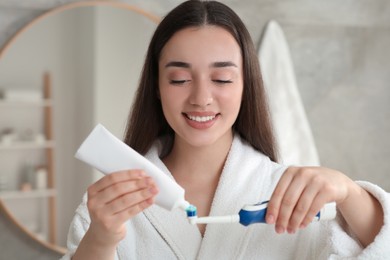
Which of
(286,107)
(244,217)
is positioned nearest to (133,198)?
(244,217)

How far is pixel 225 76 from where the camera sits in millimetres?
878

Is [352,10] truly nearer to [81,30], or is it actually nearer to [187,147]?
[81,30]

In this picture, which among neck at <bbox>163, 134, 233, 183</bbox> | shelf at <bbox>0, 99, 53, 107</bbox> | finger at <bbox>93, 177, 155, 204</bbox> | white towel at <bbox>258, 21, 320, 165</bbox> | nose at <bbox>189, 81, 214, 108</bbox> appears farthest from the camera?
white towel at <bbox>258, 21, 320, 165</bbox>

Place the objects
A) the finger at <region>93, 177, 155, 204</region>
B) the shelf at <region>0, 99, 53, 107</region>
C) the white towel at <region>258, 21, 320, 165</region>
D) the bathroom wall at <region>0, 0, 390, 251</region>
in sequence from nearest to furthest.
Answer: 1. the finger at <region>93, 177, 155, 204</region>
2. the shelf at <region>0, 99, 53, 107</region>
3. the white towel at <region>258, 21, 320, 165</region>
4. the bathroom wall at <region>0, 0, 390, 251</region>

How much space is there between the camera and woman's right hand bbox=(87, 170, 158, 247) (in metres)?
0.69

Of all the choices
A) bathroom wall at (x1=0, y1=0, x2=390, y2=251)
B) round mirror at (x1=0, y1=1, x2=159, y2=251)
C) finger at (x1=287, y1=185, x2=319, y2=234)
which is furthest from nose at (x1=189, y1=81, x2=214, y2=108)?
bathroom wall at (x1=0, y1=0, x2=390, y2=251)

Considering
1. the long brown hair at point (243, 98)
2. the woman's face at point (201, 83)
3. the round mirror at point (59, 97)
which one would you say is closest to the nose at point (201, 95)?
the woman's face at point (201, 83)

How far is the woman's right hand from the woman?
2 centimetres

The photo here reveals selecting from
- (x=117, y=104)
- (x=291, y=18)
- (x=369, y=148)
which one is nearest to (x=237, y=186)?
(x=117, y=104)

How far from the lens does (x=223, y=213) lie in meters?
0.93

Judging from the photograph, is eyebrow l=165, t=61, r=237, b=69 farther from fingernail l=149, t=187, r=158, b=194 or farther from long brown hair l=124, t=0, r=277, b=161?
fingernail l=149, t=187, r=158, b=194

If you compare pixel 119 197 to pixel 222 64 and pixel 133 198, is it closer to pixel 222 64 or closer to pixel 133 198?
pixel 133 198

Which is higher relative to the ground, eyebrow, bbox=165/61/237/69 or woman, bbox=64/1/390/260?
eyebrow, bbox=165/61/237/69

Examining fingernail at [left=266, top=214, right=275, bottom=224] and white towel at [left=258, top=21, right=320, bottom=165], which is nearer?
fingernail at [left=266, top=214, right=275, bottom=224]
